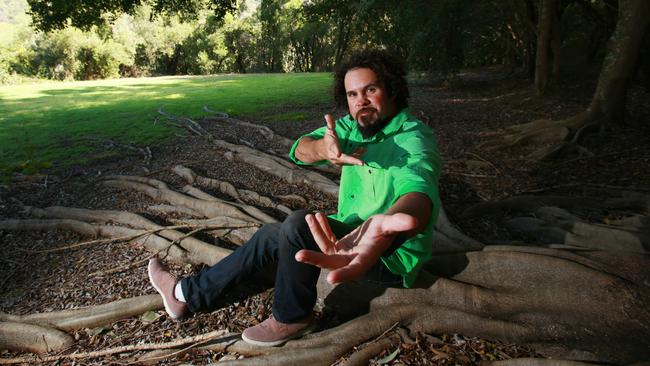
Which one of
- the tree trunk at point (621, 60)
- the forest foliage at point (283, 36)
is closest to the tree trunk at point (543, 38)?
the forest foliage at point (283, 36)

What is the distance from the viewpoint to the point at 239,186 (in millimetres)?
4855

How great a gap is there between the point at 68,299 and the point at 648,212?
477cm

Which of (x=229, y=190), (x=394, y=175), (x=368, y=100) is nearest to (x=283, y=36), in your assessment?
(x=229, y=190)

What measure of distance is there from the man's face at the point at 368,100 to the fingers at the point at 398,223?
2.79 ft

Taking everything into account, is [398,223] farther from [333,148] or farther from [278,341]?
[278,341]

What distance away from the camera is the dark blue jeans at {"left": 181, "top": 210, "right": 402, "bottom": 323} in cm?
212

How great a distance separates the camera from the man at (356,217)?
1864mm

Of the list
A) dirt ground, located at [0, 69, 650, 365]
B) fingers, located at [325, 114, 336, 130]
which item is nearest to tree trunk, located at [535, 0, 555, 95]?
dirt ground, located at [0, 69, 650, 365]

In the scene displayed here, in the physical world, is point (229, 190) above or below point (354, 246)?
below

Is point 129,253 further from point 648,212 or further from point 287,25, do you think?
point 287,25

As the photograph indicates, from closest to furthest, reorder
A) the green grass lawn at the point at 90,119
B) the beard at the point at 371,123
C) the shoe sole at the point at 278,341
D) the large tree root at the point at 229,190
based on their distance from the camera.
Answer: the shoe sole at the point at 278,341, the beard at the point at 371,123, the large tree root at the point at 229,190, the green grass lawn at the point at 90,119

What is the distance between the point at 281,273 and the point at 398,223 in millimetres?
889

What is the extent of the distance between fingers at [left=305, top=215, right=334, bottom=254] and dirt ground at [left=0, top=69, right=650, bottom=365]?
2.20 feet

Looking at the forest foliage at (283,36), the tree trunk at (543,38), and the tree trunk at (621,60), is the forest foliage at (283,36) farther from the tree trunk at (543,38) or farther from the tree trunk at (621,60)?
the tree trunk at (621,60)
